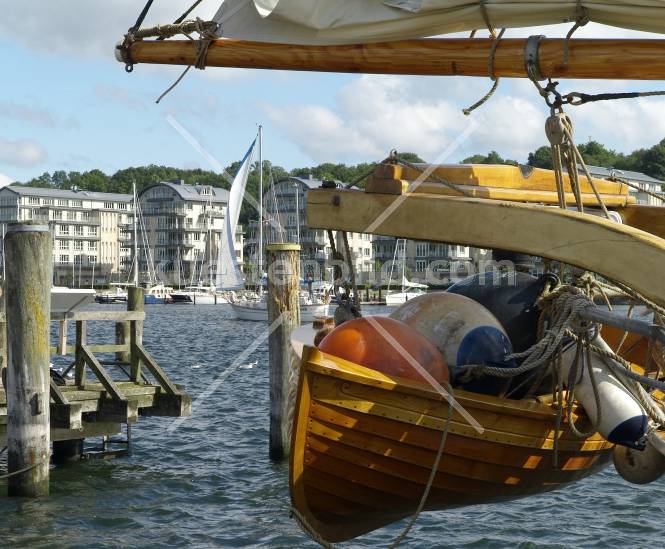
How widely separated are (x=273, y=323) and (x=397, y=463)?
841 centimetres

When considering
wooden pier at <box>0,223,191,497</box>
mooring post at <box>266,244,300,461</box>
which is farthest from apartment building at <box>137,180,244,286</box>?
wooden pier at <box>0,223,191,497</box>

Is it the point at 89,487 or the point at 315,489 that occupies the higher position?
the point at 315,489

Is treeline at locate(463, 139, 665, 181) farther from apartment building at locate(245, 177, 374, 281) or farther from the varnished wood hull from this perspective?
the varnished wood hull

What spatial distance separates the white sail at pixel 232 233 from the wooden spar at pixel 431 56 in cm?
4101

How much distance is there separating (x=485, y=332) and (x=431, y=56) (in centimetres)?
254

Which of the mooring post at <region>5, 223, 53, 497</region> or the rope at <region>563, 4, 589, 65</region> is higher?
the rope at <region>563, 4, 589, 65</region>

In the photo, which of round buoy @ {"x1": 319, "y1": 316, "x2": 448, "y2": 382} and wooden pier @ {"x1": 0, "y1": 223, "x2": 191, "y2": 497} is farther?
wooden pier @ {"x1": 0, "y1": 223, "x2": 191, "y2": 497}

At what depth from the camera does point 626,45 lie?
7992 millimetres

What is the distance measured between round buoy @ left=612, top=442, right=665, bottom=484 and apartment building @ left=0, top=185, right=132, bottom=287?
13996 cm

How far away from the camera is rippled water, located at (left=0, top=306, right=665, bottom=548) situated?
12.8 m

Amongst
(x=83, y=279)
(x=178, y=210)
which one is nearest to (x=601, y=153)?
(x=178, y=210)

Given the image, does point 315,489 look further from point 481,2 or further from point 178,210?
point 178,210

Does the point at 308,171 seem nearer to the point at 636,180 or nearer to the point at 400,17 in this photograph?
the point at 636,180

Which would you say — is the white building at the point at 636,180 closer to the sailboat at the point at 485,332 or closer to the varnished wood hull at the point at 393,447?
the sailboat at the point at 485,332
